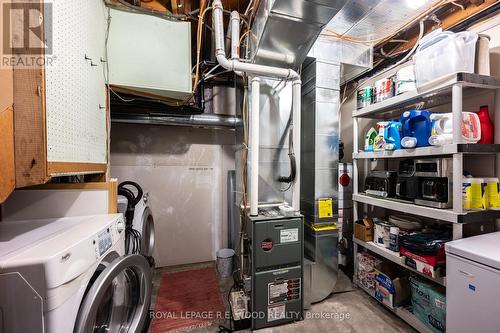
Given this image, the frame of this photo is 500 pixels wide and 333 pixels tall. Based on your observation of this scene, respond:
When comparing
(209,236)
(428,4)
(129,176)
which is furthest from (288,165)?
(129,176)

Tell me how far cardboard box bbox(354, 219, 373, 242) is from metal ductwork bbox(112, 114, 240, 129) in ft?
5.47

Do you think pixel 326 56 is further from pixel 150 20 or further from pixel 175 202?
pixel 175 202

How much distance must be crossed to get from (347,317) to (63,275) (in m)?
1.99

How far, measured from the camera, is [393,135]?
173 centimetres

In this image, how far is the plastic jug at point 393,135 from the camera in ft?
5.62

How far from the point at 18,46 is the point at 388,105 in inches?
88.1

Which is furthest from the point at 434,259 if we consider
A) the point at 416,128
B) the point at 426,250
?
the point at 416,128

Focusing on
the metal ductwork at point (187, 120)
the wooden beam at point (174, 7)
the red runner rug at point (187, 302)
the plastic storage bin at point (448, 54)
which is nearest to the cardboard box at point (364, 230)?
the plastic storage bin at point (448, 54)

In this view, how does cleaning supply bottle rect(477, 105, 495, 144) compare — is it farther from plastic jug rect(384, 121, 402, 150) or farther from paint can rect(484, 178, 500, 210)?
plastic jug rect(384, 121, 402, 150)

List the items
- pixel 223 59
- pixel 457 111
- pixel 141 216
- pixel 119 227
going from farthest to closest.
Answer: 1. pixel 141 216
2. pixel 223 59
3. pixel 457 111
4. pixel 119 227

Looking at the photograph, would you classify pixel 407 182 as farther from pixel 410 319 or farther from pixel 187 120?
pixel 187 120

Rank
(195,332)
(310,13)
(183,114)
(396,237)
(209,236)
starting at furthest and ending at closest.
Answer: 1. (209,236)
2. (183,114)
3. (396,237)
4. (195,332)
5. (310,13)

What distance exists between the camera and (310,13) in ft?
4.18

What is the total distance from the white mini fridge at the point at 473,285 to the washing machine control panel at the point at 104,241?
1.89 metres
